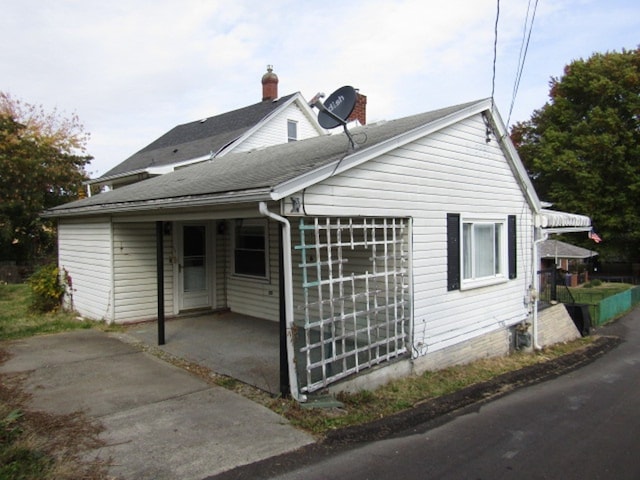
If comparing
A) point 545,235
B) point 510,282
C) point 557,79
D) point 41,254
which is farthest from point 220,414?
point 557,79

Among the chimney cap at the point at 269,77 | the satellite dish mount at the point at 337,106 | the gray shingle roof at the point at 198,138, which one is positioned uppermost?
the chimney cap at the point at 269,77

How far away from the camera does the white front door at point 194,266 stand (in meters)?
9.85

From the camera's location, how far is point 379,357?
6270 millimetres

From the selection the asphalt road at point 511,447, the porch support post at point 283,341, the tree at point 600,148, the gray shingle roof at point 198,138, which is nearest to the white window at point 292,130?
the gray shingle roof at point 198,138

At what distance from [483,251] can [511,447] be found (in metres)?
4.48

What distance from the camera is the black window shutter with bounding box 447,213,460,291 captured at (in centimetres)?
749

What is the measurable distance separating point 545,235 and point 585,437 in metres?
5.95

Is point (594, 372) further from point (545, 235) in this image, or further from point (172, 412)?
point (172, 412)

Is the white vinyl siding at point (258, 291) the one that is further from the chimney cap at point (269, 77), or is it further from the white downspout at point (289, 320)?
the chimney cap at point (269, 77)

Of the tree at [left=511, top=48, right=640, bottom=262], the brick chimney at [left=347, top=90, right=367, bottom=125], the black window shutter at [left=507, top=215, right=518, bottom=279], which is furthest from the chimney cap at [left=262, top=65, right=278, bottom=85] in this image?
the tree at [left=511, top=48, right=640, bottom=262]

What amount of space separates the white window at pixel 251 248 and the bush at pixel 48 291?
13.8 feet

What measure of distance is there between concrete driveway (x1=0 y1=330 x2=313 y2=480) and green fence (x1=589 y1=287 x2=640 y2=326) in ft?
43.4

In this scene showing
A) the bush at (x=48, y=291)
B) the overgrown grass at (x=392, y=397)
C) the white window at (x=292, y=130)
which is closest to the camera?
the overgrown grass at (x=392, y=397)

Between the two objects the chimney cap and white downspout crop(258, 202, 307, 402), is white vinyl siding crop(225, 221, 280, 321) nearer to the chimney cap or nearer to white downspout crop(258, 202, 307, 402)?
white downspout crop(258, 202, 307, 402)
